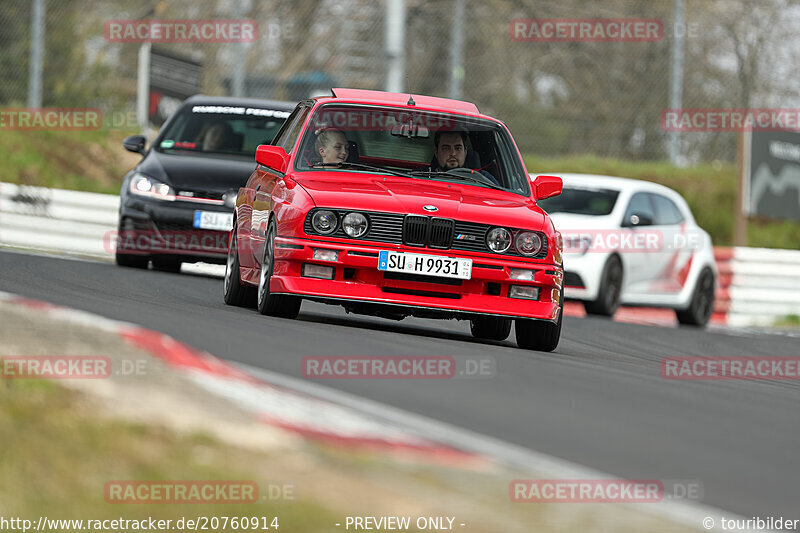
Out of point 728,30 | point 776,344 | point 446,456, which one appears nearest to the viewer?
point 446,456

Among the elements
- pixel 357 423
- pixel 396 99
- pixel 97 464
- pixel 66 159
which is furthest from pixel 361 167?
pixel 66 159

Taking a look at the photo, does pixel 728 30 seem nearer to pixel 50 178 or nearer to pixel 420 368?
pixel 50 178

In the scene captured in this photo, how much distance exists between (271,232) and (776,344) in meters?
7.06

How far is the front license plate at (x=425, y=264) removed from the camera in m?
8.82

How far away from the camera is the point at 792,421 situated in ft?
23.0

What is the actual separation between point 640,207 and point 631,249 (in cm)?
73

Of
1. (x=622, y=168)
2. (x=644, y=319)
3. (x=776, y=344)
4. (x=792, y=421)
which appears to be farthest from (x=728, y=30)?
(x=792, y=421)

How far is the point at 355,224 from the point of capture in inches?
348

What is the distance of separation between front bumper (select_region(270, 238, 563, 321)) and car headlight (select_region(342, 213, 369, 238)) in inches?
3.1

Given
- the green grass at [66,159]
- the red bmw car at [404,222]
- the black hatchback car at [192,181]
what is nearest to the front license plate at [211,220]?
the black hatchback car at [192,181]

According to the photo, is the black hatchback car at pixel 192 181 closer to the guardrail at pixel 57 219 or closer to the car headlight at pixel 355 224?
the guardrail at pixel 57 219

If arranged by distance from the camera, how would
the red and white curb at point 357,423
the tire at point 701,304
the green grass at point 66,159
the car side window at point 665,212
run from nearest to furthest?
1. the red and white curb at point 357,423
2. the car side window at point 665,212
3. the tire at point 701,304
4. the green grass at point 66,159

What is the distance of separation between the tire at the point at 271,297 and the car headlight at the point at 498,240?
1.23 meters

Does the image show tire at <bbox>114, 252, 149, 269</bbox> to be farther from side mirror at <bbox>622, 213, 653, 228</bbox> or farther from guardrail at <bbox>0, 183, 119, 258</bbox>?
side mirror at <bbox>622, 213, 653, 228</bbox>
